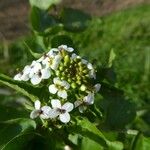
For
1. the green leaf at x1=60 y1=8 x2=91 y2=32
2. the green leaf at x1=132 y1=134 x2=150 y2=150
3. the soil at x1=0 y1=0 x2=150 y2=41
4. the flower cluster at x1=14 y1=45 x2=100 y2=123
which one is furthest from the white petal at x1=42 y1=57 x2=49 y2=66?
the soil at x1=0 y1=0 x2=150 y2=41

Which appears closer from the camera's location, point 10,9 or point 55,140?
point 55,140

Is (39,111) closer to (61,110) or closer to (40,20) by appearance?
(61,110)

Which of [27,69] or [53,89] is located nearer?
[53,89]

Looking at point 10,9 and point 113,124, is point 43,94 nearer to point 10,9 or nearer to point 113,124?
point 113,124

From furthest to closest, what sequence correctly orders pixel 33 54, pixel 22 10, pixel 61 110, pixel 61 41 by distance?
pixel 22 10 → pixel 61 41 → pixel 33 54 → pixel 61 110

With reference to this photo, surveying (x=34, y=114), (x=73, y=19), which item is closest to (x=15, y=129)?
(x=34, y=114)

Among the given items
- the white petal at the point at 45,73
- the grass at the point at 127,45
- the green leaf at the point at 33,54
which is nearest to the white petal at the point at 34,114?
the white petal at the point at 45,73

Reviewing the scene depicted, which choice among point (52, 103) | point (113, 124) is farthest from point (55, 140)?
point (113, 124)
